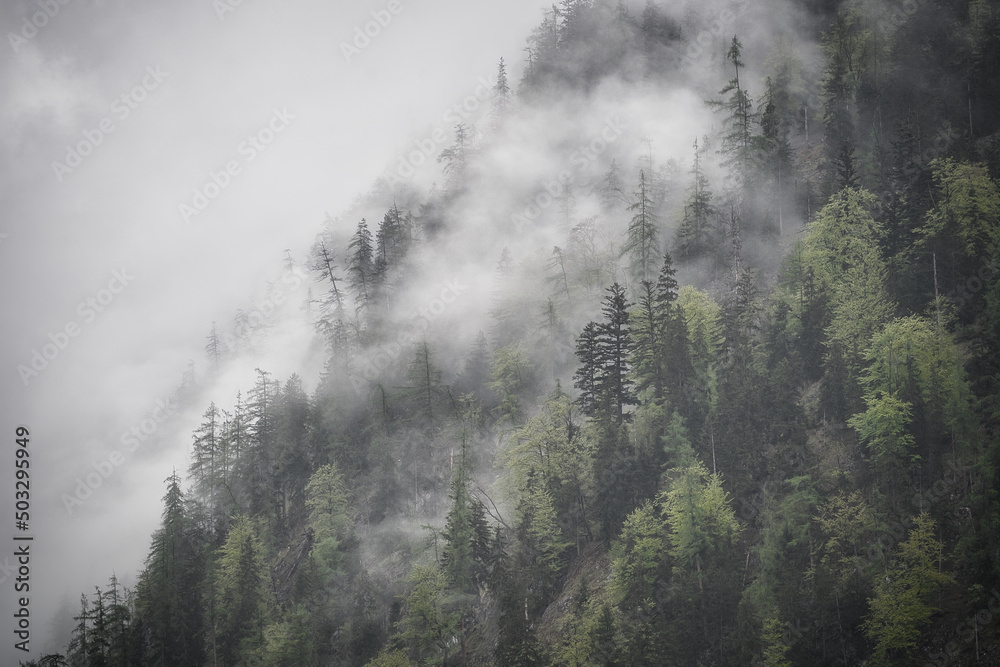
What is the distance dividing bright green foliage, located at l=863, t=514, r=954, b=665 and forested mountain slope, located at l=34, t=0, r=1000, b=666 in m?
0.18

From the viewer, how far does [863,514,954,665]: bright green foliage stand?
4078 cm

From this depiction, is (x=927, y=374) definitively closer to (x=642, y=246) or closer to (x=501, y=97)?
(x=642, y=246)

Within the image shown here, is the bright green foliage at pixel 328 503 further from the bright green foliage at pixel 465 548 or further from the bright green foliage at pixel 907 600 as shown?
the bright green foliage at pixel 907 600

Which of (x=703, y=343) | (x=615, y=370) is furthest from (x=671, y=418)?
(x=703, y=343)

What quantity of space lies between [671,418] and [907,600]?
67.0 ft

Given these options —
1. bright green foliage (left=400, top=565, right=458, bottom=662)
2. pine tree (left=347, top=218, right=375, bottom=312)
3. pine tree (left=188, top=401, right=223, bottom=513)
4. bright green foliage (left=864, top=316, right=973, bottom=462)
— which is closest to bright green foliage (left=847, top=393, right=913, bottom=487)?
bright green foliage (left=864, top=316, right=973, bottom=462)

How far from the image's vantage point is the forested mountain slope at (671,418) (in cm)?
4656

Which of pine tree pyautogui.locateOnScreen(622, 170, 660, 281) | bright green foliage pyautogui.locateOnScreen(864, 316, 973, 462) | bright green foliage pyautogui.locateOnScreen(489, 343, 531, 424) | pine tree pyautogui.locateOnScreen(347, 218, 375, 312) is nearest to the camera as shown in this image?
bright green foliage pyautogui.locateOnScreen(864, 316, 973, 462)

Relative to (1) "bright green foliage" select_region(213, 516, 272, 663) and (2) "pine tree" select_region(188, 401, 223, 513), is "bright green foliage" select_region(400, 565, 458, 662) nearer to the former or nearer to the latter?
(1) "bright green foliage" select_region(213, 516, 272, 663)

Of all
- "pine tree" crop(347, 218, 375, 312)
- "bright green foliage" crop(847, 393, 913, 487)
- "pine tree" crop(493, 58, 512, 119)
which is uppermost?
"pine tree" crop(493, 58, 512, 119)

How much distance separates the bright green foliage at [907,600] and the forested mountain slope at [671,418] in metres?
0.18

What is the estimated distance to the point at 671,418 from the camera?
57438 millimetres

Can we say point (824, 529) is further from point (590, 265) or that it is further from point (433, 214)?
point (433, 214)

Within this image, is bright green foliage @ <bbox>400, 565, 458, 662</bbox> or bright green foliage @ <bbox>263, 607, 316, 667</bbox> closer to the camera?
bright green foliage @ <bbox>400, 565, 458, 662</bbox>
